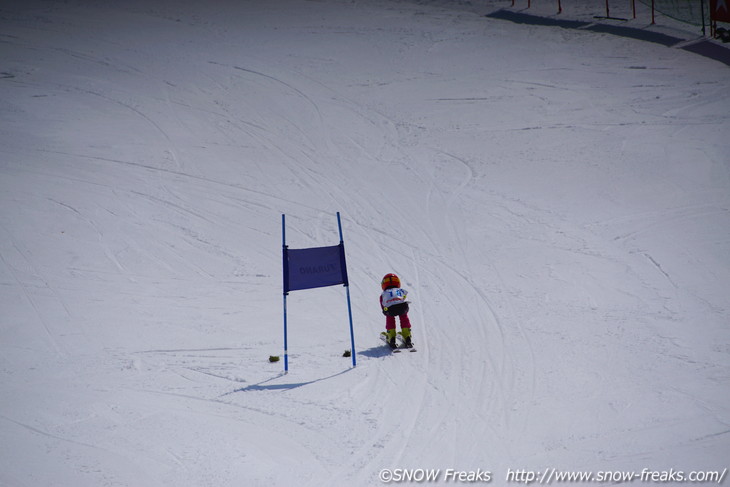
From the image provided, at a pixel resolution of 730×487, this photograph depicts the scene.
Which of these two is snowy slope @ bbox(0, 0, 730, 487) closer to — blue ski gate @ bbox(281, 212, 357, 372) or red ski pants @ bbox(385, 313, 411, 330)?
red ski pants @ bbox(385, 313, 411, 330)

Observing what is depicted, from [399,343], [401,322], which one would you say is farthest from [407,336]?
[399,343]

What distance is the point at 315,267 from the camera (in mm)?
10156

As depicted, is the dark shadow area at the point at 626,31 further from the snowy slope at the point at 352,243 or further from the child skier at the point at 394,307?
the child skier at the point at 394,307

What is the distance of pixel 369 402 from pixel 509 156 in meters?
9.78

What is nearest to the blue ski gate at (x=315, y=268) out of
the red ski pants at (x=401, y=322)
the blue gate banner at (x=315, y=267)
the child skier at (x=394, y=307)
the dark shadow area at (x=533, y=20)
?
the blue gate banner at (x=315, y=267)

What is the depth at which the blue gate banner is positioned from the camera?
1005 cm

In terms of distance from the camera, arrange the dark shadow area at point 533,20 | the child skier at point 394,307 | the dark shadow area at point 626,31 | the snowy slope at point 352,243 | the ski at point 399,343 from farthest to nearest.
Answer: the dark shadow area at point 533,20 < the dark shadow area at point 626,31 < the ski at point 399,343 < the child skier at point 394,307 < the snowy slope at point 352,243

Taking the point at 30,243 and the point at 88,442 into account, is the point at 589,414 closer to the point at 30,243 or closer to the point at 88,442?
the point at 88,442

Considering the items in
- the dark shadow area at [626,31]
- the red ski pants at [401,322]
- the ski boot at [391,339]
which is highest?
the dark shadow area at [626,31]

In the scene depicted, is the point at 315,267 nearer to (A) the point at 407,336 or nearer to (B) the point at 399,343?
(A) the point at 407,336

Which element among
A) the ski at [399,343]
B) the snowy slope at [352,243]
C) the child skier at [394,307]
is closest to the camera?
the snowy slope at [352,243]

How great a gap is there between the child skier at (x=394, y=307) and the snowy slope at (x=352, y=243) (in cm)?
43

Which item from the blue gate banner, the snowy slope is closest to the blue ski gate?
the blue gate banner

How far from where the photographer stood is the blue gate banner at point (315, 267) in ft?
33.0
